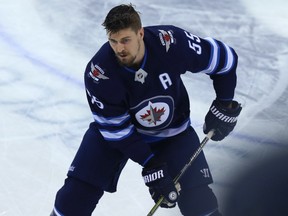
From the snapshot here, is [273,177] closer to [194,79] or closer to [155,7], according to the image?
[194,79]

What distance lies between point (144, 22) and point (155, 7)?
0.23 m

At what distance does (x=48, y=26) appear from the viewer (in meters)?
5.21

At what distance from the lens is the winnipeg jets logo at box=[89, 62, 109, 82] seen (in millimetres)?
2961

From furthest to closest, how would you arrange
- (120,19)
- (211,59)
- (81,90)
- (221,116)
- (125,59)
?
1. (81,90)
2. (221,116)
3. (211,59)
4. (125,59)
5. (120,19)

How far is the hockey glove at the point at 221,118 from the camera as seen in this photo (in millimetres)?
3334

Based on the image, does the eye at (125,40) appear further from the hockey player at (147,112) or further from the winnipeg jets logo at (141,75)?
the winnipeg jets logo at (141,75)

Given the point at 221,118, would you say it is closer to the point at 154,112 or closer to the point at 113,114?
the point at 154,112

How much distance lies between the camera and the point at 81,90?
4.51 m

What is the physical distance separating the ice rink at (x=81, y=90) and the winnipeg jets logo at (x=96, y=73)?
35.7 inches

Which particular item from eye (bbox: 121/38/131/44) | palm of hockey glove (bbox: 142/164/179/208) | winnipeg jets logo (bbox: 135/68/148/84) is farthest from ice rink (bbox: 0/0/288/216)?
eye (bbox: 121/38/131/44)

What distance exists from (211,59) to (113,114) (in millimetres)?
495

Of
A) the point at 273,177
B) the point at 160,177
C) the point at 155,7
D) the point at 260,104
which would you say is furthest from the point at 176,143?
the point at 155,7

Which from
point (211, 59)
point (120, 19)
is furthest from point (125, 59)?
point (211, 59)

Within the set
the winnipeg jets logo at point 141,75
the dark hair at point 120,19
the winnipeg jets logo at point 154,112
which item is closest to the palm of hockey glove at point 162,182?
the winnipeg jets logo at point 154,112
